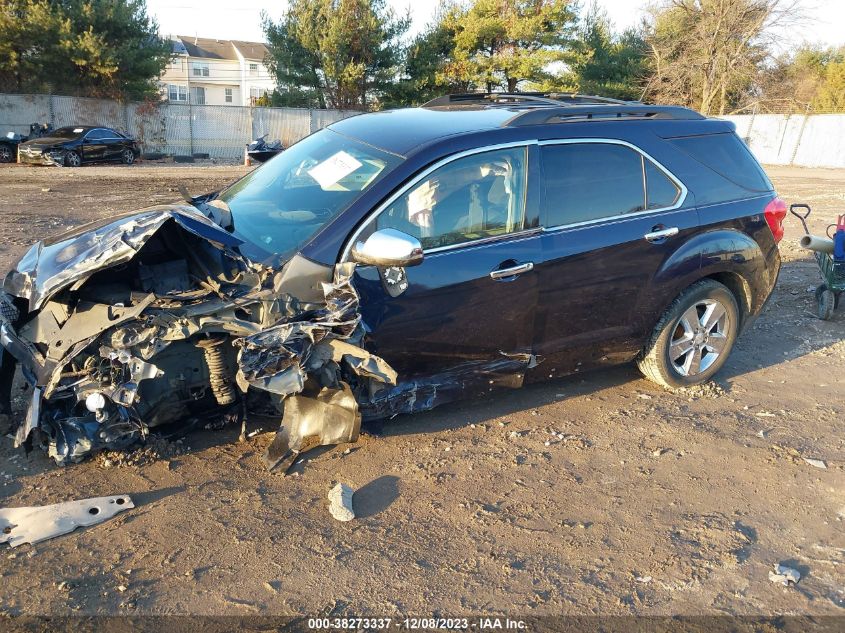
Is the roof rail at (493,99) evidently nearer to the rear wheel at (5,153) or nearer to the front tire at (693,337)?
the front tire at (693,337)

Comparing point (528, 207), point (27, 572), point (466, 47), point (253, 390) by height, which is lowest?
point (27, 572)

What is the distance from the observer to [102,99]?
87.1 ft

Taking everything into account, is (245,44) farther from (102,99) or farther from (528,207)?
(528,207)

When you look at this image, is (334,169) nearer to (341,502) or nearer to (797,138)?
(341,502)

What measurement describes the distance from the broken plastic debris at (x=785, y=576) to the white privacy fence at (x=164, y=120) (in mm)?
25432

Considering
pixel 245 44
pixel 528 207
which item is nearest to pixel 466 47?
pixel 528 207

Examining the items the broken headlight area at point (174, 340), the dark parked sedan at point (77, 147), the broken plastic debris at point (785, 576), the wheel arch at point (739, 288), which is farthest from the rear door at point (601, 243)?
the dark parked sedan at point (77, 147)

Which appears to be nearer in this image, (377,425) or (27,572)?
(27,572)

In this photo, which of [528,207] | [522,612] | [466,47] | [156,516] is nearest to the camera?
[522,612]

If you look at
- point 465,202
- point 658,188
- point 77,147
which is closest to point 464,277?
point 465,202

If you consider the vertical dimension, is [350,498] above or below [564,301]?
below

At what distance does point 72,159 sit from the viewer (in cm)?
1933

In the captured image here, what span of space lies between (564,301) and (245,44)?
7639 cm

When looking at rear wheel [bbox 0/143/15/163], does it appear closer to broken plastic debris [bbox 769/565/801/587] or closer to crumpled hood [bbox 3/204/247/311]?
crumpled hood [bbox 3/204/247/311]
